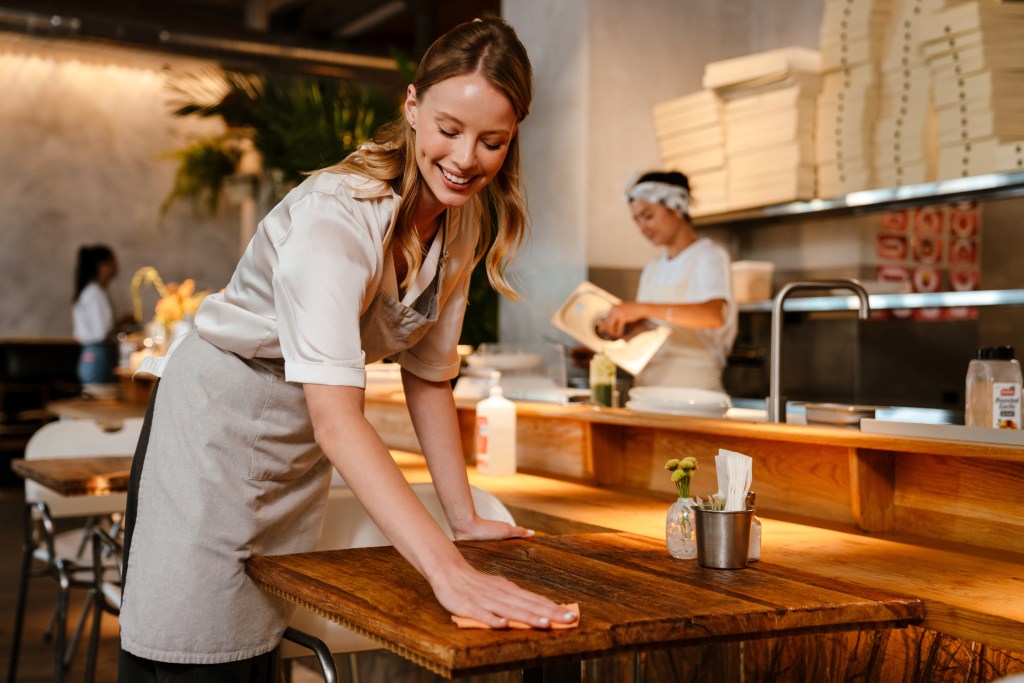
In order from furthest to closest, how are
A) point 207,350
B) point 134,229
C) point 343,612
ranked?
point 134,229 < point 207,350 < point 343,612

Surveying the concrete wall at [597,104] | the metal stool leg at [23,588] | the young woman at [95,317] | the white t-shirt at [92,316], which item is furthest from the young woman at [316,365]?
the white t-shirt at [92,316]

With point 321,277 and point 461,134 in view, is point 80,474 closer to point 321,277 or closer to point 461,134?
point 321,277

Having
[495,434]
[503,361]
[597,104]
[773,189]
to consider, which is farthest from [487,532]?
[597,104]

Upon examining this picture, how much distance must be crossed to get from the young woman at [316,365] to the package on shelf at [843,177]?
8.49 feet

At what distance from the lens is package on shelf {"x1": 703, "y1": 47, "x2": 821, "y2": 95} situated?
4.09 m

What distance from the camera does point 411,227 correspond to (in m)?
1.67

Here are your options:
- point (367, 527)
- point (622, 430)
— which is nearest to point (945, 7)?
point (622, 430)

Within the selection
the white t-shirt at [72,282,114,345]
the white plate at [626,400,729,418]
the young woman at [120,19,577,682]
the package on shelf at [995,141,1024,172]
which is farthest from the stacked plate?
the white t-shirt at [72,282,114,345]

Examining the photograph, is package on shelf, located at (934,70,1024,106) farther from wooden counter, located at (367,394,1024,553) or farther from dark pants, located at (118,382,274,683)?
dark pants, located at (118,382,274,683)

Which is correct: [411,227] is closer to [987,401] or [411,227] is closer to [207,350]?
[207,350]

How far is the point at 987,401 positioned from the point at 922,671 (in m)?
0.58

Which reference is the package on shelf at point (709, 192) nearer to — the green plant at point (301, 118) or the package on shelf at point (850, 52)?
the package on shelf at point (850, 52)

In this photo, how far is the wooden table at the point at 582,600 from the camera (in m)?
1.17

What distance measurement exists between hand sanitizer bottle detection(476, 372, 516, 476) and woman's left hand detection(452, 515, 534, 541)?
1.16 meters
